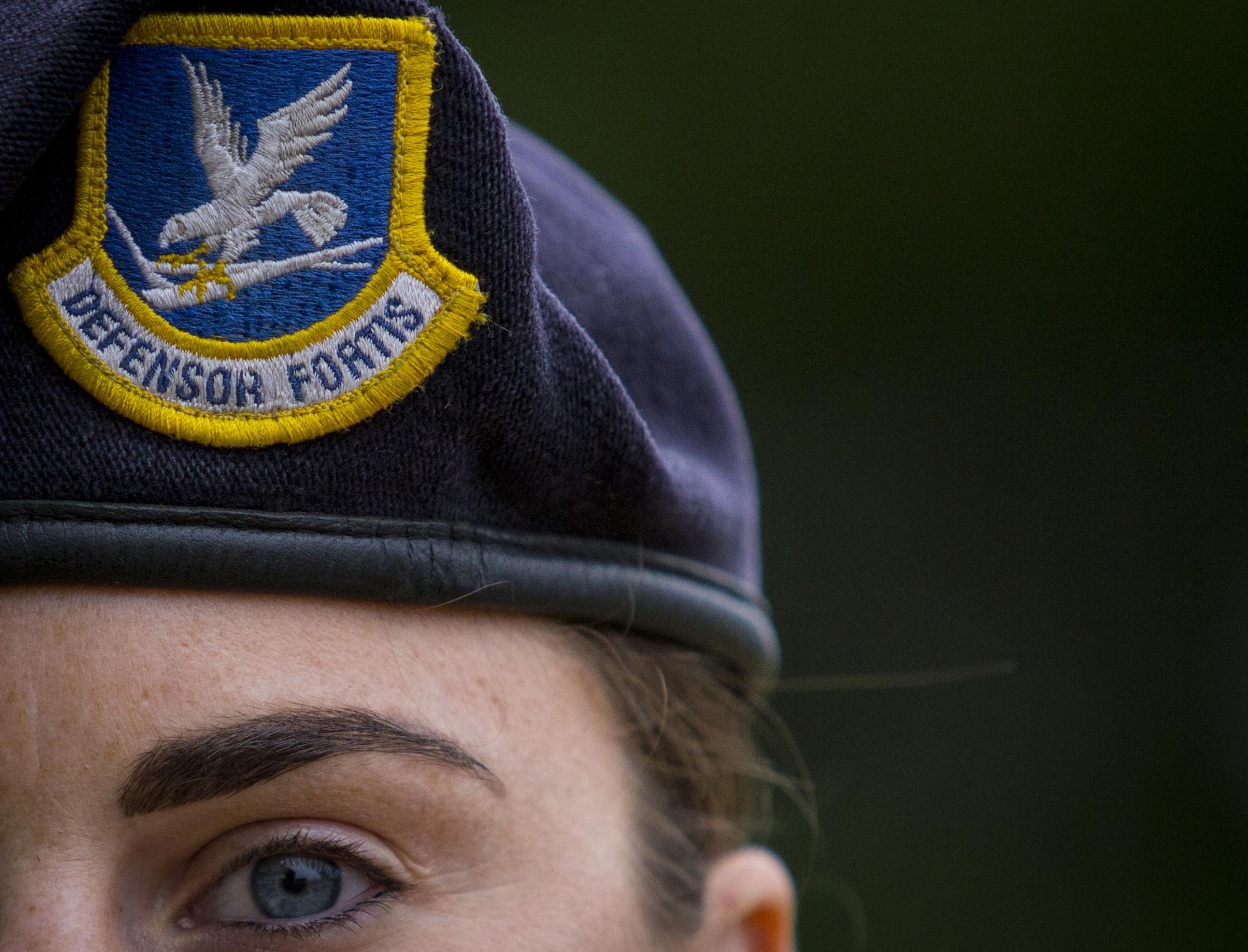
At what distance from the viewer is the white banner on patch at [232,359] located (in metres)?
0.90

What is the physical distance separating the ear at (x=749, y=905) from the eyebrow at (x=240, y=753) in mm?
530

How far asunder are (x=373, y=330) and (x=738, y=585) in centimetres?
54

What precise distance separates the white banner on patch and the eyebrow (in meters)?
0.23

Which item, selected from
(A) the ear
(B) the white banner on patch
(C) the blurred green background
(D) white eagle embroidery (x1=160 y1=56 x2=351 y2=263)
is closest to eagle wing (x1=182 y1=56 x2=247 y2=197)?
(D) white eagle embroidery (x1=160 y1=56 x2=351 y2=263)

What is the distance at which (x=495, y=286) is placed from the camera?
92cm

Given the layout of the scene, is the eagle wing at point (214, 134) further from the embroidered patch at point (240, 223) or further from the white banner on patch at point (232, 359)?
the white banner on patch at point (232, 359)

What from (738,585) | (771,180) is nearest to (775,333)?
(771,180)

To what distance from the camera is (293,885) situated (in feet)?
3.25

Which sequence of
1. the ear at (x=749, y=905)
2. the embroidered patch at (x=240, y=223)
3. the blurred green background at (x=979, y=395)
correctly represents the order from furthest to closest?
the blurred green background at (x=979, y=395) < the ear at (x=749, y=905) < the embroidered patch at (x=240, y=223)

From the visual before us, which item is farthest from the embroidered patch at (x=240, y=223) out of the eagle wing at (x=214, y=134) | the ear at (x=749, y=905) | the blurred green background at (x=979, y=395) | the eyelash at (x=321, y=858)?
the blurred green background at (x=979, y=395)

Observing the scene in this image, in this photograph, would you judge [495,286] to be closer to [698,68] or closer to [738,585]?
[738,585]

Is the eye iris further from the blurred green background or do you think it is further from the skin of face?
the blurred green background

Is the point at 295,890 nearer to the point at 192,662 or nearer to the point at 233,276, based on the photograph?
the point at 192,662

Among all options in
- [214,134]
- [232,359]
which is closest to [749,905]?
[232,359]
